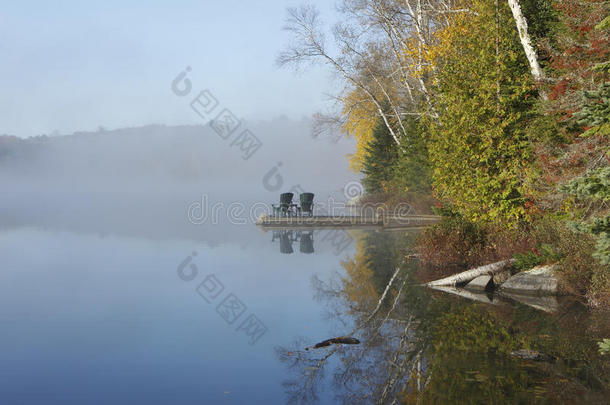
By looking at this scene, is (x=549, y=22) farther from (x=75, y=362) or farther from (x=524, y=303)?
(x=75, y=362)

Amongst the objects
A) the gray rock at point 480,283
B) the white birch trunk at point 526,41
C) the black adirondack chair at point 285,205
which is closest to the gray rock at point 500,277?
the gray rock at point 480,283

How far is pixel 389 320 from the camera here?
9070 mm

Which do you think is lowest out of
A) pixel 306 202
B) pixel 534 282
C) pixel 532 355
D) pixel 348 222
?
pixel 532 355

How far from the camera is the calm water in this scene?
6250 mm

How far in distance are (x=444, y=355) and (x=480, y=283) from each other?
4.55m

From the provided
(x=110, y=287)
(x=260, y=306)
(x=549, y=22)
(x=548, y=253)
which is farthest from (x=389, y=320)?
(x=549, y=22)

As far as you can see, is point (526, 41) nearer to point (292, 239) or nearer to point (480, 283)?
point (480, 283)

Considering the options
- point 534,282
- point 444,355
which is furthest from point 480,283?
point 444,355

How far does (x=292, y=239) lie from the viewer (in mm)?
21125

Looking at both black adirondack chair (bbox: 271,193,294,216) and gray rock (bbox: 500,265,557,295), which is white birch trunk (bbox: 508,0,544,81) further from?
black adirondack chair (bbox: 271,193,294,216)

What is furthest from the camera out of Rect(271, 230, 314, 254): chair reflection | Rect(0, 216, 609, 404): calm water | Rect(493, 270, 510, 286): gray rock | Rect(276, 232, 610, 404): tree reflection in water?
Rect(271, 230, 314, 254): chair reflection

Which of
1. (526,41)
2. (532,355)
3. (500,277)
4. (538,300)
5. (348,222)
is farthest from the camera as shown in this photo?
(348,222)

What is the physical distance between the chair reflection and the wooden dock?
2.25 ft

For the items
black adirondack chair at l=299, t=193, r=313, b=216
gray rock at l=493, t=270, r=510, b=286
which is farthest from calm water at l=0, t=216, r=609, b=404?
black adirondack chair at l=299, t=193, r=313, b=216
